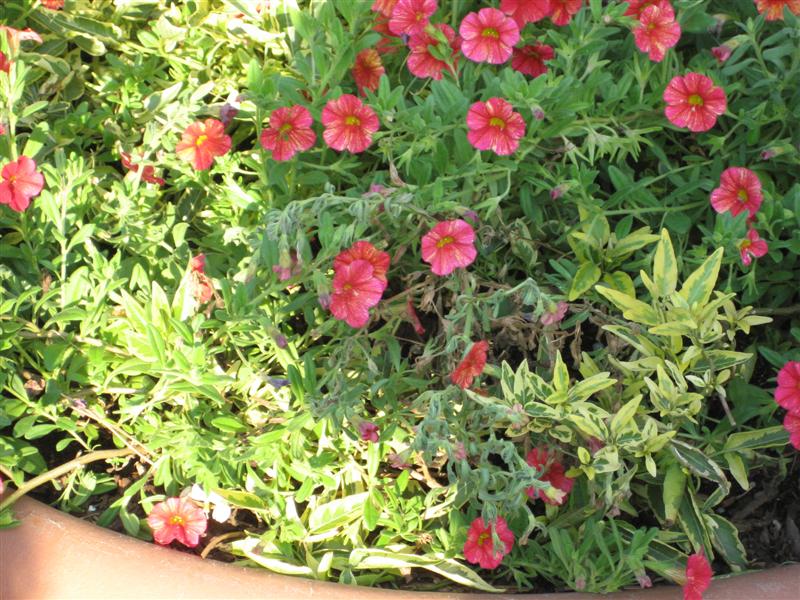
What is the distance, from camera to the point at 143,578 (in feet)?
4.50

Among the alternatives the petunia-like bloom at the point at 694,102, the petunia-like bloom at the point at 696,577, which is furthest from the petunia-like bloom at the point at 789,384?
the petunia-like bloom at the point at 694,102

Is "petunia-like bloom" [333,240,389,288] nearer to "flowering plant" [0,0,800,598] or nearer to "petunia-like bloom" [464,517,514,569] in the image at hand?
"flowering plant" [0,0,800,598]

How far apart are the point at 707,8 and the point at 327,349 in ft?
3.29

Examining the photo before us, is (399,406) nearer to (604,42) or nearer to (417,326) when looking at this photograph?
(417,326)

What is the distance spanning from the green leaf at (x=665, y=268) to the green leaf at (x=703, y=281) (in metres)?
0.02

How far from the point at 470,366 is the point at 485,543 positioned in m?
0.26

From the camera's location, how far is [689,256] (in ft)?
5.37

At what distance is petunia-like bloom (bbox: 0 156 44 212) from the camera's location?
1.53 m

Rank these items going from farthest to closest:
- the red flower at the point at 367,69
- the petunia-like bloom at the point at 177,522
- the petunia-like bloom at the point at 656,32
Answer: the red flower at the point at 367,69, the petunia-like bloom at the point at 656,32, the petunia-like bloom at the point at 177,522

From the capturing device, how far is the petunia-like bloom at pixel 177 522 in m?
1.46

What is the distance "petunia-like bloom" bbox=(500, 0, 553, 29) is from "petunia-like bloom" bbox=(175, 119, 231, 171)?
53cm

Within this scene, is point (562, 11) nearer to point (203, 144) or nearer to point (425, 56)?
point (425, 56)

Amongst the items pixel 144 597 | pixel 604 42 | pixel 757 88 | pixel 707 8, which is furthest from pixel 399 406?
pixel 707 8

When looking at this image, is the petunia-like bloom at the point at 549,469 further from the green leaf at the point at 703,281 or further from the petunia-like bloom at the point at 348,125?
the petunia-like bloom at the point at 348,125
